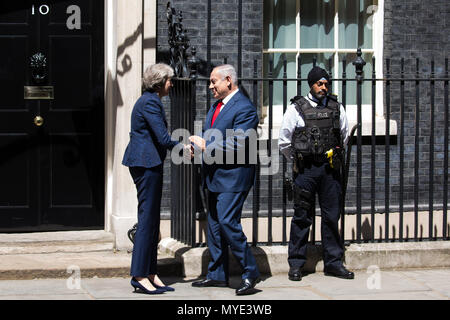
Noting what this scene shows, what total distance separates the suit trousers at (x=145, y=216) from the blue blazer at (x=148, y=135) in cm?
8

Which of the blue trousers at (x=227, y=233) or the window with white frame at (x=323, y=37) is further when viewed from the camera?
the window with white frame at (x=323, y=37)

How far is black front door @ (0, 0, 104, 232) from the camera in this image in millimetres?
8852

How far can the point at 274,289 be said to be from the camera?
25.0ft

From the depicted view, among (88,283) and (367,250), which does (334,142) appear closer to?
(367,250)

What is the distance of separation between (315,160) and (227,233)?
41.8 inches

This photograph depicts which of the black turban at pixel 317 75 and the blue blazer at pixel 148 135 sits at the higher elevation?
the black turban at pixel 317 75

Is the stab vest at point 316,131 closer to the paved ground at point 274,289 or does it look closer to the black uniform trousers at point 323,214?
the black uniform trousers at point 323,214

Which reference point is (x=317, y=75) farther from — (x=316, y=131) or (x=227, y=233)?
(x=227, y=233)

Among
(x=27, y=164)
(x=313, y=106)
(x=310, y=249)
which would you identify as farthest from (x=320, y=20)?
(x=27, y=164)

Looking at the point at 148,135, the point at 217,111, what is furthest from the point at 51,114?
the point at 217,111

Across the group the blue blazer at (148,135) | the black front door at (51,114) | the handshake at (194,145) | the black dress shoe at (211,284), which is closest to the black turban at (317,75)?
the handshake at (194,145)

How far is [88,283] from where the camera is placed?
7.75 meters

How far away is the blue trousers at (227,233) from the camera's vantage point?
734 centimetres

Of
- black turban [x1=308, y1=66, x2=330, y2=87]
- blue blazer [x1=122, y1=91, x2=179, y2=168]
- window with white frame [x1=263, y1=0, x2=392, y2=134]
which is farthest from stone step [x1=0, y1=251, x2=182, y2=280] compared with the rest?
window with white frame [x1=263, y1=0, x2=392, y2=134]
